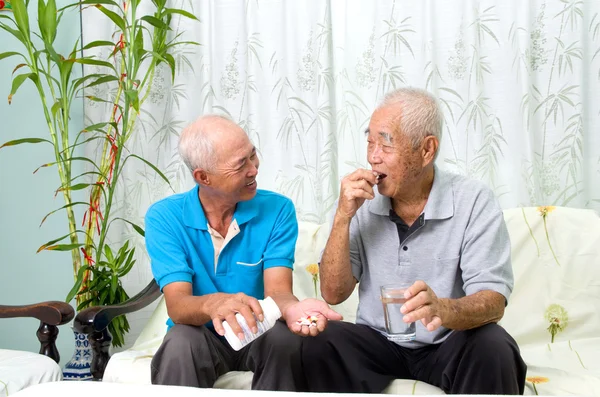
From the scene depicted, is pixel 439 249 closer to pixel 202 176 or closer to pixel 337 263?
pixel 337 263

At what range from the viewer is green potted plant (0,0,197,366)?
9.71ft

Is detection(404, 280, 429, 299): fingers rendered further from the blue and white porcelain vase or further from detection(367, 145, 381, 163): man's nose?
the blue and white porcelain vase

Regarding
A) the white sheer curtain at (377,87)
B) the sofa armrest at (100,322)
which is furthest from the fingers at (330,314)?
the white sheer curtain at (377,87)

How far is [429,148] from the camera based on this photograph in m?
1.99

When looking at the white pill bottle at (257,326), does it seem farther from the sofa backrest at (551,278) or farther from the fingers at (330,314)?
the sofa backrest at (551,278)

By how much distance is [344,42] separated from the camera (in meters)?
2.95

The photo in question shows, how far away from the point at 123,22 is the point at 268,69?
2.06ft

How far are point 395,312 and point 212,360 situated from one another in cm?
57

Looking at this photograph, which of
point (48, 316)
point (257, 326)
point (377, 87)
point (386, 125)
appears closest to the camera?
point (257, 326)

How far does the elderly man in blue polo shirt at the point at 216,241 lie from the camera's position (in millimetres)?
1980

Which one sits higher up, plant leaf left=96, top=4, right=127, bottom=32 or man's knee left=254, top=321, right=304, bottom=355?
plant leaf left=96, top=4, right=127, bottom=32

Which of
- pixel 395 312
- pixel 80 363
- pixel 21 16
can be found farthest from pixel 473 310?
pixel 21 16

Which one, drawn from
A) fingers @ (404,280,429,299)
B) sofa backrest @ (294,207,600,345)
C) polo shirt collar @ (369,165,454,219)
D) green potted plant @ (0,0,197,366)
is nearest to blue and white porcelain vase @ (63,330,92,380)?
green potted plant @ (0,0,197,366)

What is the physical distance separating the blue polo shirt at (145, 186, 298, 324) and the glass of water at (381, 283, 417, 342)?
501mm
